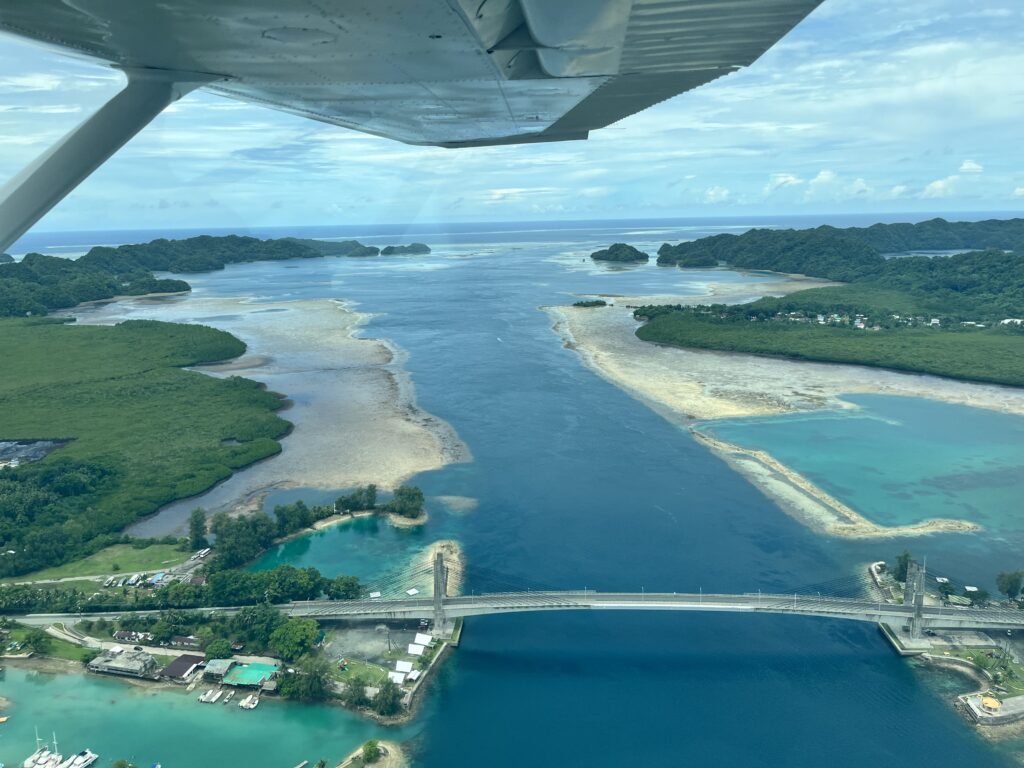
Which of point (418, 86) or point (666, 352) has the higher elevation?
point (418, 86)

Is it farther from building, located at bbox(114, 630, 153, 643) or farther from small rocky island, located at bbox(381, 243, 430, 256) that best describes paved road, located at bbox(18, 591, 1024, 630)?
small rocky island, located at bbox(381, 243, 430, 256)

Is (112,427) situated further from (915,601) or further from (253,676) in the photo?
(915,601)

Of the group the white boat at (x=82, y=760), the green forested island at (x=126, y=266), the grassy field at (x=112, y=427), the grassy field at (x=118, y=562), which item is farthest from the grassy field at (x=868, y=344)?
the green forested island at (x=126, y=266)

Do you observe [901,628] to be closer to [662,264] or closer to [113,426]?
[113,426]

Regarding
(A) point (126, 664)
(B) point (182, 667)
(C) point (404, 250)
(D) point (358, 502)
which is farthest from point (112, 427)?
(C) point (404, 250)

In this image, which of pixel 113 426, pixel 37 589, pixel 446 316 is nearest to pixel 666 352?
pixel 446 316

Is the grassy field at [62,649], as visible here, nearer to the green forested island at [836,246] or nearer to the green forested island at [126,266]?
the green forested island at [126,266]

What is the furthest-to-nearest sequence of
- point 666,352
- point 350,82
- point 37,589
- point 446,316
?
point 446,316, point 666,352, point 37,589, point 350,82

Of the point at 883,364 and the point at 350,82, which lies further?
the point at 883,364
